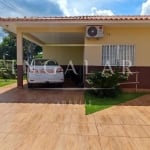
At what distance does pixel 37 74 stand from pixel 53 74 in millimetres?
688

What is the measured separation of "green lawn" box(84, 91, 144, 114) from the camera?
851cm

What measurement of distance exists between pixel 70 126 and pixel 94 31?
666cm

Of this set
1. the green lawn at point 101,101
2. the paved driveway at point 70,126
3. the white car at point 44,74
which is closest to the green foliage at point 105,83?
the green lawn at point 101,101

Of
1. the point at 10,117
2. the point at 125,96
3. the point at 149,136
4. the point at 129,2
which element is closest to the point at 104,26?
the point at 129,2

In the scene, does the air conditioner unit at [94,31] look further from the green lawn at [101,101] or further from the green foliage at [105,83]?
the green lawn at [101,101]

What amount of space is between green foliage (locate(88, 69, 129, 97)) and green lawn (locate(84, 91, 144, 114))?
27cm

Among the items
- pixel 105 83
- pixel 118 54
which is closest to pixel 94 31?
pixel 118 54

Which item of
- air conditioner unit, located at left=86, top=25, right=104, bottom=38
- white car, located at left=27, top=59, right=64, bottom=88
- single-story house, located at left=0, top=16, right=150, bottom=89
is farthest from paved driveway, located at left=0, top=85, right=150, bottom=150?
air conditioner unit, located at left=86, top=25, right=104, bottom=38

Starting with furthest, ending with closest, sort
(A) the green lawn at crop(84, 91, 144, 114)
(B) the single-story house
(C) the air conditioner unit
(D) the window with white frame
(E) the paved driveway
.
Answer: (D) the window with white frame < (B) the single-story house < (C) the air conditioner unit < (A) the green lawn at crop(84, 91, 144, 114) < (E) the paved driveway

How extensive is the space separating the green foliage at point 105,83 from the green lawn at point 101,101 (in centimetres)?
27

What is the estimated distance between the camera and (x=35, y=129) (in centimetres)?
602

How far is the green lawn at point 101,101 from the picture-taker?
335 inches

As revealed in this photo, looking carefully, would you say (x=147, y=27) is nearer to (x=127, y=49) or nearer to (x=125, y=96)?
(x=127, y=49)

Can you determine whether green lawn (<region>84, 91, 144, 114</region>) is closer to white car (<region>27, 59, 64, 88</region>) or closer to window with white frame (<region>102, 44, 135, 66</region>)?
window with white frame (<region>102, 44, 135, 66</region>)
